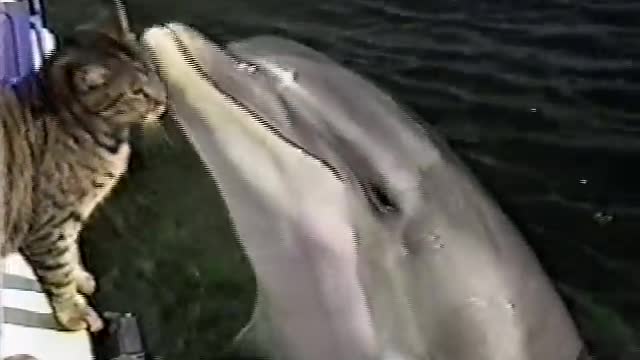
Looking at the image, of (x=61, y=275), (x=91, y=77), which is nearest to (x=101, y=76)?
(x=91, y=77)

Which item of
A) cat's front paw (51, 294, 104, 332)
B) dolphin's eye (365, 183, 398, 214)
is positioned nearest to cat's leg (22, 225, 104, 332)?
cat's front paw (51, 294, 104, 332)

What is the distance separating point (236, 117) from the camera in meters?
0.55

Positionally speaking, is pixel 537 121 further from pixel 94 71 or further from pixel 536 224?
pixel 94 71

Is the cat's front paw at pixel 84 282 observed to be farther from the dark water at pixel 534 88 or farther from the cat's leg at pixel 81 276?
the dark water at pixel 534 88

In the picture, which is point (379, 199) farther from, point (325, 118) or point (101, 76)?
point (101, 76)

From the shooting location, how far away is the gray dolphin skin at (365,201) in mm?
552

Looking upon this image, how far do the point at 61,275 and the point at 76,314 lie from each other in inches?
1.2

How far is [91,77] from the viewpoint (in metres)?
0.66

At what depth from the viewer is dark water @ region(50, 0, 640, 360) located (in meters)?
0.70

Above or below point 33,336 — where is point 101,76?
above

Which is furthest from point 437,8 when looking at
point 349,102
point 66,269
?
point 66,269

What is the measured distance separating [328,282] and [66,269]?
0.20 meters

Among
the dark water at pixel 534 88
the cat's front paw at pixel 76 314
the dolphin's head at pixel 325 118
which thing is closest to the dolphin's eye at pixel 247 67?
the dolphin's head at pixel 325 118

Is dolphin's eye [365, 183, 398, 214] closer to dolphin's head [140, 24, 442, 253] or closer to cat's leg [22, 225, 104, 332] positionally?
dolphin's head [140, 24, 442, 253]
